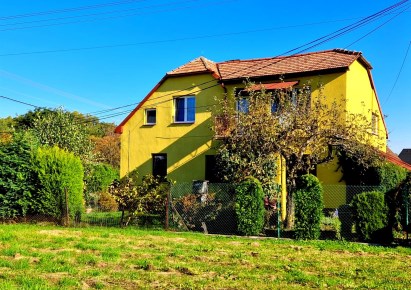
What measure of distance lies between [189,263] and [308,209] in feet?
17.4

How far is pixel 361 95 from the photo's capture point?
2042 cm

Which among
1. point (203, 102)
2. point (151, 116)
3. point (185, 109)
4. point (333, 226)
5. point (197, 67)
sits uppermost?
point (197, 67)

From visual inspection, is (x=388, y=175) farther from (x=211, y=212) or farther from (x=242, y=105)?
(x=211, y=212)

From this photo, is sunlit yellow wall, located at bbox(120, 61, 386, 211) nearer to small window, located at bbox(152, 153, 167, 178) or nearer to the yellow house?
the yellow house

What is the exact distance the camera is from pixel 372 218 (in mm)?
12070

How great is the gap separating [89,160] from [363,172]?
603 inches

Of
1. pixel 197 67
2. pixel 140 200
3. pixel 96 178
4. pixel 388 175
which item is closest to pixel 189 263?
pixel 140 200

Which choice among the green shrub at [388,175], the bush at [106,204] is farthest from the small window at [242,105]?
the bush at [106,204]

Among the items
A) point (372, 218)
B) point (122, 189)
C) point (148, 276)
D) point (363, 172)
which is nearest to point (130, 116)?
point (122, 189)

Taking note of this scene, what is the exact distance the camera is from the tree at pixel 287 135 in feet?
48.3

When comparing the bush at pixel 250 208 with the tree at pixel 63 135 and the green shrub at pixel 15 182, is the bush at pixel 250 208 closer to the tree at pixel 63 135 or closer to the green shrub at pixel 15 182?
the green shrub at pixel 15 182

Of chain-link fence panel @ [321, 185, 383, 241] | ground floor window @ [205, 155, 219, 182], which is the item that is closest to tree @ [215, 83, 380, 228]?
chain-link fence panel @ [321, 185, 383, 241]

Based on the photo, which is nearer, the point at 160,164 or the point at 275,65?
the point at 275,65

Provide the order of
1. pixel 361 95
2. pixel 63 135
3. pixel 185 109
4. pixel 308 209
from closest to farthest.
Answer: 1. pixel 308 209
2. pixel 361 95
3. pixel 185 109
4. pixel 63 135
